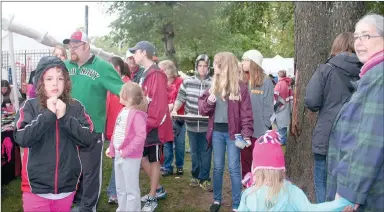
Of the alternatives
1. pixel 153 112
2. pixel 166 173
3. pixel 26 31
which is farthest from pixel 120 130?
pixel 26 31

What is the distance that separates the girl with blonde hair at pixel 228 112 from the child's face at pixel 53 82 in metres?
2.06

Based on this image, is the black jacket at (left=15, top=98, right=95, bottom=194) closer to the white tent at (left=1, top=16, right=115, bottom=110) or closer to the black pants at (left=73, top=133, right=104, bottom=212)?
the black pants at (left=73, top=133, right=104, bottom=212)

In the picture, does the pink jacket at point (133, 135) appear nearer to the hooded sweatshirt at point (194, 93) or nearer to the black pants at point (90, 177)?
the black pants at point (90, 177)

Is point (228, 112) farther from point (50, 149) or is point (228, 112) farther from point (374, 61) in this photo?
point (374, 61)

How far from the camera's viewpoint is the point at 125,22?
33.3 metres

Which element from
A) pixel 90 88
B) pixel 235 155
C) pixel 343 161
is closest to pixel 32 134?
pixel 90 88

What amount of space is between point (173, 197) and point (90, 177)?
5.44 feet

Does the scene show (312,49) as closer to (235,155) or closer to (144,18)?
(235,155)

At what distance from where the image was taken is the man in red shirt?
5043 mm

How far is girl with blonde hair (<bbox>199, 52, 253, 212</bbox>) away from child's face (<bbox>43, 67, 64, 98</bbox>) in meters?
2.06

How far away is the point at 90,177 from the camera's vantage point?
4.58 m

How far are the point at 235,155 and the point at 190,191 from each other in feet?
4.67

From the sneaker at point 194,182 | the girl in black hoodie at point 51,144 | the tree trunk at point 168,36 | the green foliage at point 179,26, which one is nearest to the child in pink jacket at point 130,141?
the girl in black hoodie at point 51,144

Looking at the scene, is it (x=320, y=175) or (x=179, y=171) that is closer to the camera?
(x=320, y=175)
